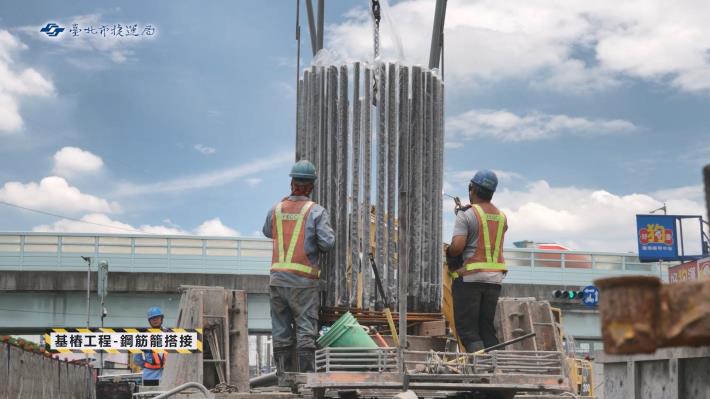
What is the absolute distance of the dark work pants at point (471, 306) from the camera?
26.4 feet

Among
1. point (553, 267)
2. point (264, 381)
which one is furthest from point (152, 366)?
point (553, 267)

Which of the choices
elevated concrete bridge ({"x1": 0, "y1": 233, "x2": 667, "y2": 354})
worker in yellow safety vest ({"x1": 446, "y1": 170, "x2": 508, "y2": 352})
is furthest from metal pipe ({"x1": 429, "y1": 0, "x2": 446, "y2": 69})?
elevated concrete bridge ({"x1": 0, "y1": 233, "x2": 667, "y2": 354})

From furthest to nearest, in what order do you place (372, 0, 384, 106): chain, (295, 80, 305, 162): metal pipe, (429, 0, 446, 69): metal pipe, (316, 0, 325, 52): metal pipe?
1. (316, 0, 325, 52): metal pipe
2. (429, 0, 446, 69): metal pipe
3. (295, 80, 305, 162): metal pipe
4. (372, 0, 384, 106): chain

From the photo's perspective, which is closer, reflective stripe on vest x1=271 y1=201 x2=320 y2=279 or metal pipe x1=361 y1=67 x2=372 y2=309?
reflective stripe on vest x1=271 y1=201 x2=320 y2=279

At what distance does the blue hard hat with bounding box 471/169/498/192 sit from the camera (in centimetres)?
812

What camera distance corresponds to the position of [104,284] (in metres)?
35.3

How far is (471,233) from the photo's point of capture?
321 inches

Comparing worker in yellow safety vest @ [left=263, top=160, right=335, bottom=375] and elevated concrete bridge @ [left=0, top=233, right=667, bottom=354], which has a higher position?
elevated concrete bridge @ [left=0, top=233, right=667, bottom=354]

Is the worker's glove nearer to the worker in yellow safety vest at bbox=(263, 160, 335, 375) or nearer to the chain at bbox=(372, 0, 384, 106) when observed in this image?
the worker in yellow safety vest at bbox=(263, 160, 335, 375)

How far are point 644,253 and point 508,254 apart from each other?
2202 centimetres

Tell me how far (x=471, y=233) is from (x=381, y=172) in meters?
1.25

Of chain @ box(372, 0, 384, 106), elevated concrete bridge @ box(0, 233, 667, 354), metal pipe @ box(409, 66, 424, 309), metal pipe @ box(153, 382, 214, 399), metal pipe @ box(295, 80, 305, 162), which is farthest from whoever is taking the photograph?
elevated concrete bridge @ box(0, 233, 667, 354)

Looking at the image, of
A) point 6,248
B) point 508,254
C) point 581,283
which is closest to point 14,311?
point 6,248

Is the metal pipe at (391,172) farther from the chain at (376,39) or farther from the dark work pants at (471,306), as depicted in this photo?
the dark work pants at (471,306)
